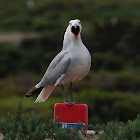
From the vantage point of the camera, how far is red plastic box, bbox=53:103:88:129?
5.87 metres

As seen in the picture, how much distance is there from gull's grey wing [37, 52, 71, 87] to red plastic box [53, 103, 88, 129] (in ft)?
0.88

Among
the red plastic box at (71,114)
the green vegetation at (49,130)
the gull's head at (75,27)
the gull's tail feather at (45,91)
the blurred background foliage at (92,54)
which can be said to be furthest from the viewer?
the blurred background foliage at (92,54)

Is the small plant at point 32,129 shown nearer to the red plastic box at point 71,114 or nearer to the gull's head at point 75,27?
the red plastic box at point 71,114

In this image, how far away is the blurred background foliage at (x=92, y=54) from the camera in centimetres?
1345

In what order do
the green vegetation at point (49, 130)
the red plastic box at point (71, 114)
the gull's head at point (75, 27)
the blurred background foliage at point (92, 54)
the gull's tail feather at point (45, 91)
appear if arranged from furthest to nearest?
the blurred background foliage at point (92, 54)
the gull's tail feather at point (45, 91)
the red plastic box at point (71, 114)
the gull's head at point (75, 27)
the green vegetation at point (49, 130)

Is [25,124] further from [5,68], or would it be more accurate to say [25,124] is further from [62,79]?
[5,68]

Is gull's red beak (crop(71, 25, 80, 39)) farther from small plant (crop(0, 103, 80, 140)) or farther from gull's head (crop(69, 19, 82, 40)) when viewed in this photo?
small plant (crop(0, 103, 80, 140))

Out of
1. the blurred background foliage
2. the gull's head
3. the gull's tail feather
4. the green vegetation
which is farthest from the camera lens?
the blurred background foliage

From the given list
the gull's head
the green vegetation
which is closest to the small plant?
the green vegetation

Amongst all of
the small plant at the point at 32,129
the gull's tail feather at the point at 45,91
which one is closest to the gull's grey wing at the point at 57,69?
the gull's tail feather at the point at 45,91

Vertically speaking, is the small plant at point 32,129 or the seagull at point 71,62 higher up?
the seagull at point 71,62

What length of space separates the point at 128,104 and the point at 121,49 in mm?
15670

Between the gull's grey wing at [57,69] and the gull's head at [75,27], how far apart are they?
0.21 meters

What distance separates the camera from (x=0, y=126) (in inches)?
219
